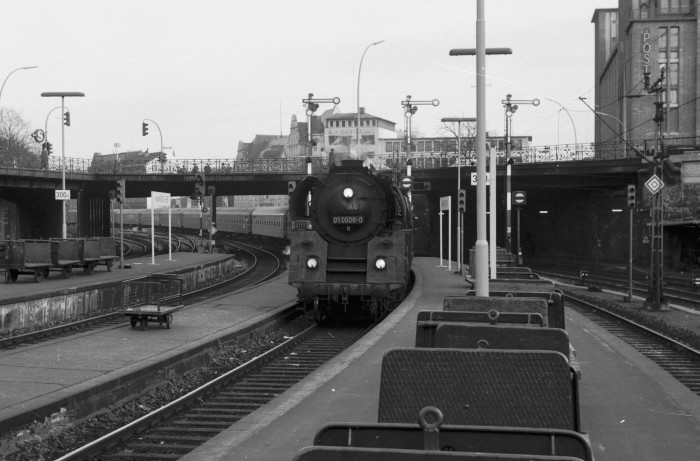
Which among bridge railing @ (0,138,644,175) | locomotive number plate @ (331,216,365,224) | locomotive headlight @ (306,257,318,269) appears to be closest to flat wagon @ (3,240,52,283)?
locomotive headlight @ (306,257,318,269)

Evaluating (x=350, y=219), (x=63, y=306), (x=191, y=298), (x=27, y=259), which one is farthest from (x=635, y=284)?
(x=63, y=306)

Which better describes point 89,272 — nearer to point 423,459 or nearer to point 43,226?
point 43,226

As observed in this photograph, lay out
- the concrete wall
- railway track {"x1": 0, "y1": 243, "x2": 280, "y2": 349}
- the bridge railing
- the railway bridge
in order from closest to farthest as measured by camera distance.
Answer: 1. railway track {"x1": 0, "y1": 243, "x2": 280, "y2": 349}
2. the concrete wall
3. the railway bridge
4. the bridge railing

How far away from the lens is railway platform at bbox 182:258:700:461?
26.5 ft

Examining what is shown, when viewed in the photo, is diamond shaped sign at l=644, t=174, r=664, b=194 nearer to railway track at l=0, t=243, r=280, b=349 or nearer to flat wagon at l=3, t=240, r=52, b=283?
railway track at l=0, t=243, r=280, b=349

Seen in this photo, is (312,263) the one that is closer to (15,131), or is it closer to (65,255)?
(65,255)

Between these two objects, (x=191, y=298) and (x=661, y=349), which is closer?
(x=661, y=349)

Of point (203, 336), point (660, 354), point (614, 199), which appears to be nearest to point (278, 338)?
point (203, 336)

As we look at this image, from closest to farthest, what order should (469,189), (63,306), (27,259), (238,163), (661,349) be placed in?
(661,349), (63,306), (27,259), (238,163), (469,189)

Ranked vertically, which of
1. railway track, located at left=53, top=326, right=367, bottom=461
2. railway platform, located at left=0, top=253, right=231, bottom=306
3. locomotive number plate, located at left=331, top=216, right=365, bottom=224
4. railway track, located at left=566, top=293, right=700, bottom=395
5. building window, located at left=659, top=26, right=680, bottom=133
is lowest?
railway track, located at left=566, top=293, right=700, bottom=395

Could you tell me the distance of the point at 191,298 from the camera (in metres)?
28.5

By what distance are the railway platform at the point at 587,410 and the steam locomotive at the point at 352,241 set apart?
4120mm

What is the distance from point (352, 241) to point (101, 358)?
7.64m

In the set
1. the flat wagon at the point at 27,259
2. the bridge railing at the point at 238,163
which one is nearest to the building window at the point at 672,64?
the bridge railing at the point at 238,163
